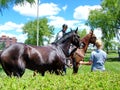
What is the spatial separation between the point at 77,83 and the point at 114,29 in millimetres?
56507

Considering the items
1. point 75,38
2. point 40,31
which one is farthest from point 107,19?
point 75,38

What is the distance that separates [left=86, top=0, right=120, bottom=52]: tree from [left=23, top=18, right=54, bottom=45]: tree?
33729 millimetres

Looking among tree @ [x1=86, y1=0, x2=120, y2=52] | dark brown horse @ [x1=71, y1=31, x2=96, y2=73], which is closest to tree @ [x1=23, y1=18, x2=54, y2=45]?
tree @ [x1=86, y1=0, x2=120, y2=52]

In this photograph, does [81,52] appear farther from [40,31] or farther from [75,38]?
[40,31]

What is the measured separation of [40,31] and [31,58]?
90609 millimetres

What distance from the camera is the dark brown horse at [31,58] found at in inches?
405

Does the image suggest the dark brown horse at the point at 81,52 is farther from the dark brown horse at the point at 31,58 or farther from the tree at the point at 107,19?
the tree at the point at 107,19

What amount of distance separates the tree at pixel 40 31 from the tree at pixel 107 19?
1328 inches

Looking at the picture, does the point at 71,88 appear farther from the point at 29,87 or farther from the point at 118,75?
the point at 118,75

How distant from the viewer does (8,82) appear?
6.20 m

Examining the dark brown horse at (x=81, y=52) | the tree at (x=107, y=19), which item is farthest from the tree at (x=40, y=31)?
the dark brown horse at (x=81, y=52)

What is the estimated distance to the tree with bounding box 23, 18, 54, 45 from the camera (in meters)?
100.0

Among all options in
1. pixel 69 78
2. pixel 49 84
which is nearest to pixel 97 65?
pixel 69 78

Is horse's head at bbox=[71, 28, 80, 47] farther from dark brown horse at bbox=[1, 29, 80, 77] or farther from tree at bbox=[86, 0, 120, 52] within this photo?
tree at bbox=[86, 0, 120, 52]
